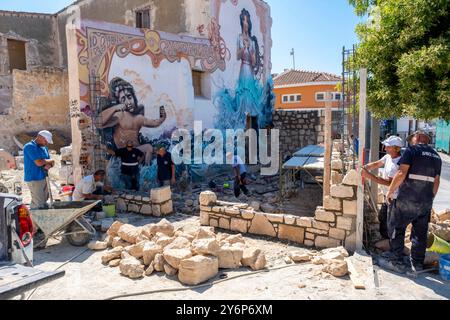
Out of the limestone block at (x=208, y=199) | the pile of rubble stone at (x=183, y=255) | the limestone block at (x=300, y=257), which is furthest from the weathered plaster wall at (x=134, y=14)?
the limestone block at (x=300, y=257)

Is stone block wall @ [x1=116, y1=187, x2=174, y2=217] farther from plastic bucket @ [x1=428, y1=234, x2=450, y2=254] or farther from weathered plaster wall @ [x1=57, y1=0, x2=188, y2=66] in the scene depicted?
weathered plaster wall @ [x1=57, y1=0, x2=188, y2=66]

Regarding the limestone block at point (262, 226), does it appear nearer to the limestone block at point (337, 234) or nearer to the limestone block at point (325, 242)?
the limestone block at point (325, 242)

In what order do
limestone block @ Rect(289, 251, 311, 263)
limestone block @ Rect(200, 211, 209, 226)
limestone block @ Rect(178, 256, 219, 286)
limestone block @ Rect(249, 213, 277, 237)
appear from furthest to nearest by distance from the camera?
limestone block @ Rect(200, 211, 209, 226), limestone block @ Rect(249, 213, 277, 237), limestone block @ Rect(289, 251, 311, 263), limestone block @ Rect(178, 256, 219, 286)

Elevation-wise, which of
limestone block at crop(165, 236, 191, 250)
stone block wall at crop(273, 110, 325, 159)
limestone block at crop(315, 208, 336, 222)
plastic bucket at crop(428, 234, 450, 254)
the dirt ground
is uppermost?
stone block wall at crop(273, 110, 325, 159)

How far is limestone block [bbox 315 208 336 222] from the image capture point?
18.2 feet

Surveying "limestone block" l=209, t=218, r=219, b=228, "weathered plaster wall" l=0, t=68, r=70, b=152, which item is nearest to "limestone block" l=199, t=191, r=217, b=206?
"limestone block" l=209, t=218, r=219, b=228

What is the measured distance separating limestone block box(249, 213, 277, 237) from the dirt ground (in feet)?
3.42

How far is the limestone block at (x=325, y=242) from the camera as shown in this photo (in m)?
5.56

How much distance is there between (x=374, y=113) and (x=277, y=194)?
17.3 ft

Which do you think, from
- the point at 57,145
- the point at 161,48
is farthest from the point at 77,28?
the point at 57,145

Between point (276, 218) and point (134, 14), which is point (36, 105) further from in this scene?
point (276, 218)

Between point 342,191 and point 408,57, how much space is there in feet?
7.08

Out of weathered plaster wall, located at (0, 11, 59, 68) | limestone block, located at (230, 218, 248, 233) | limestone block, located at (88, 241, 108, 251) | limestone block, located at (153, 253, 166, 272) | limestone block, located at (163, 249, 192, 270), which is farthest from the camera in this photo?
weathered plaster wall, located at (0, 11, 59, 68)
